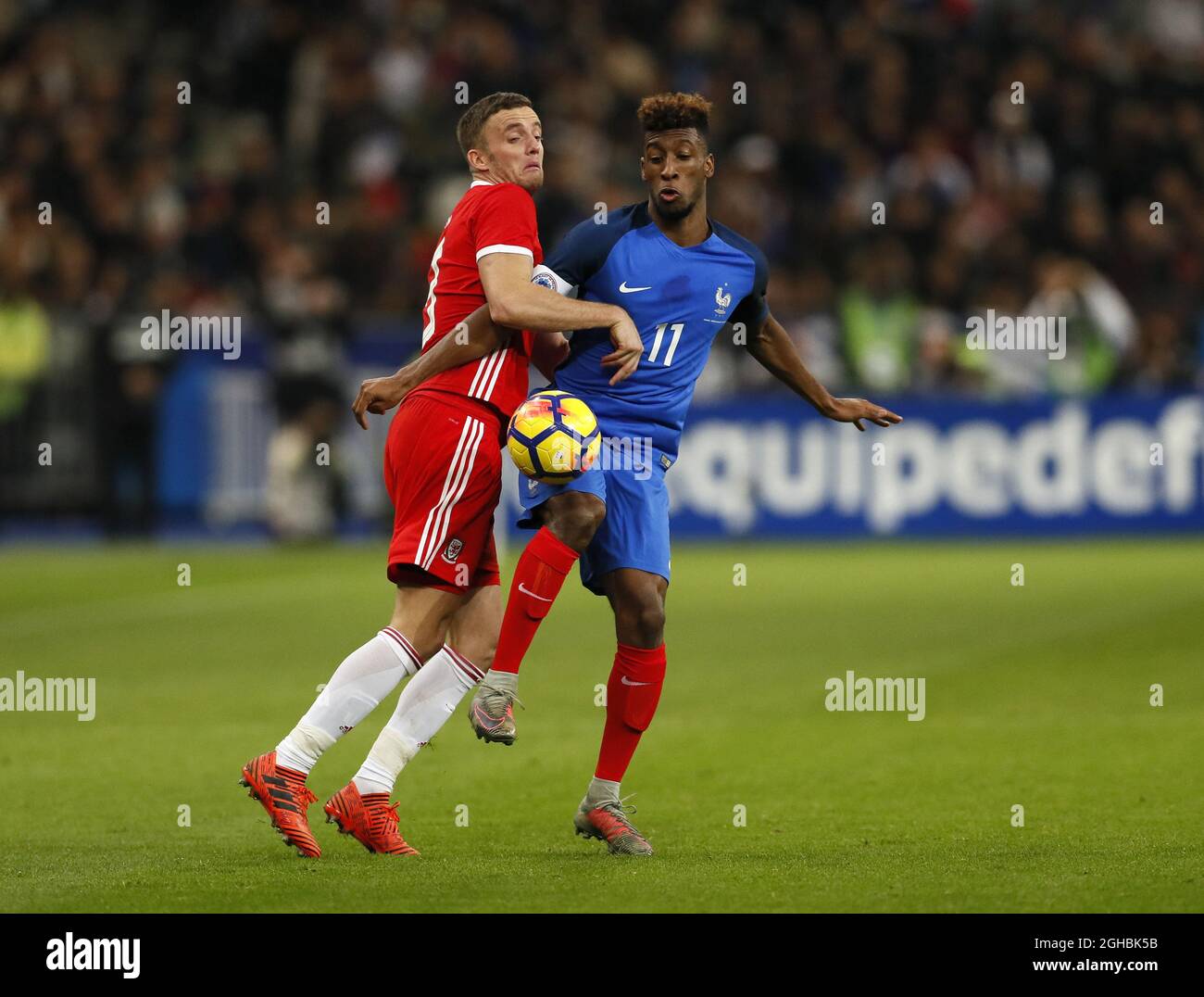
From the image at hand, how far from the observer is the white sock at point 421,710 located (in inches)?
269

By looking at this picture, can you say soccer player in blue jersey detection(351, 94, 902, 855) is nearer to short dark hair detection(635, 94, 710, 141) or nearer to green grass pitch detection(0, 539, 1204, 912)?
short dark hair detection(635, 94, 710, 141)

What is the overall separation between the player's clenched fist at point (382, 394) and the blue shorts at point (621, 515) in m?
0.52

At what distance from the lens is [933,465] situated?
62.8ft

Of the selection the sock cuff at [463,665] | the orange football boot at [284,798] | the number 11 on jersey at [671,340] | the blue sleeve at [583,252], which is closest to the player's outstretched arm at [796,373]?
the number 11 on jersey at [671,340]

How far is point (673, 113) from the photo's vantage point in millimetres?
6844

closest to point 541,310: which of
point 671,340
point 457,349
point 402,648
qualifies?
point 457,349

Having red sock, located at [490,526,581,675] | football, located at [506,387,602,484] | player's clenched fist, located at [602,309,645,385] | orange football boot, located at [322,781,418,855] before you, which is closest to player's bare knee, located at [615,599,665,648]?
red sock, located at [490,526,581,675]

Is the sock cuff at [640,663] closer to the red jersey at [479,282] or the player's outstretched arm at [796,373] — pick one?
the red jersey at [479,282]

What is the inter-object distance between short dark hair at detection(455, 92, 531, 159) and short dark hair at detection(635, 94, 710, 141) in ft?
1.31

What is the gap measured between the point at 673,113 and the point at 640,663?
1826 millimetres

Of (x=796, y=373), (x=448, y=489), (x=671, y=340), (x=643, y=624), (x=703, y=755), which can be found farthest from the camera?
(x=703, y=755)

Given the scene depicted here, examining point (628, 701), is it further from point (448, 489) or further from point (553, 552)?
point (448, 489)

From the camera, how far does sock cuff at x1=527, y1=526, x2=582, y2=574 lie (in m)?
6.75

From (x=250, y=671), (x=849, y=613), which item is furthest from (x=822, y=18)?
(x=250, y=671)
